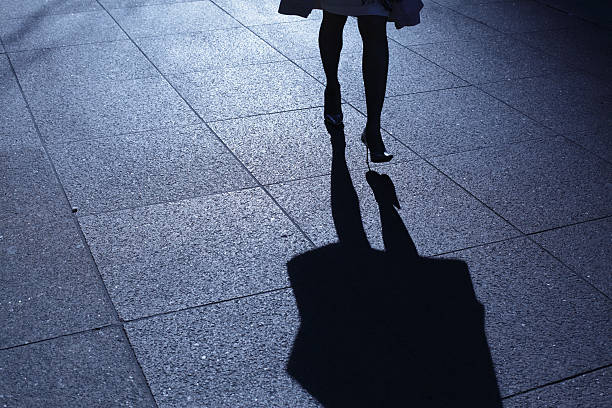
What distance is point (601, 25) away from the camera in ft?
28.7

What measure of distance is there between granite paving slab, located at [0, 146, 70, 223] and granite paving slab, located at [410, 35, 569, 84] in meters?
3.55

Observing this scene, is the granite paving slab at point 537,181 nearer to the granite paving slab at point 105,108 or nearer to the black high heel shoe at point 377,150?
the black high heel shoe at point 377,150

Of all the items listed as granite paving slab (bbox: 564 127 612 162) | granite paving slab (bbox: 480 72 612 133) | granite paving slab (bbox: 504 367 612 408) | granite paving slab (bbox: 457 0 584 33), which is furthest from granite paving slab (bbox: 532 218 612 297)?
granite paving slab (bbox: 457 0 584 33)

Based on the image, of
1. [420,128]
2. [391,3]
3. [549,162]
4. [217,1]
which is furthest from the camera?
[217,1]

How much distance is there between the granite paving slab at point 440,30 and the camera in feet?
26.2

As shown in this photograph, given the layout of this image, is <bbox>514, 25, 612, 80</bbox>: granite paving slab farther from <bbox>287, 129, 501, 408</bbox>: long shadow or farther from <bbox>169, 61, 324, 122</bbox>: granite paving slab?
<bbox>287, 129, 501, 408</bbox>: long shadow

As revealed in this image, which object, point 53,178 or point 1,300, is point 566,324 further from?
point 53,178

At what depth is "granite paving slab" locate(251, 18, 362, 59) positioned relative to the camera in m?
7.47

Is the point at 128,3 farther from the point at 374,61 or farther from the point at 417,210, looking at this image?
the point at 417,210

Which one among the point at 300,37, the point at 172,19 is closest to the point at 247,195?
the point at 300,37

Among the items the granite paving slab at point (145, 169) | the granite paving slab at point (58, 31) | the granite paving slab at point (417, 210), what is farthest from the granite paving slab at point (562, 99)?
the granite paving slab at point (58, 31)

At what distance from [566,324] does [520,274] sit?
0.45m

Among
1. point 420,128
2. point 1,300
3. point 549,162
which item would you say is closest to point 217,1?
point 420,128

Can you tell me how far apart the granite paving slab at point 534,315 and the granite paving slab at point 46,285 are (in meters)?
1.79
